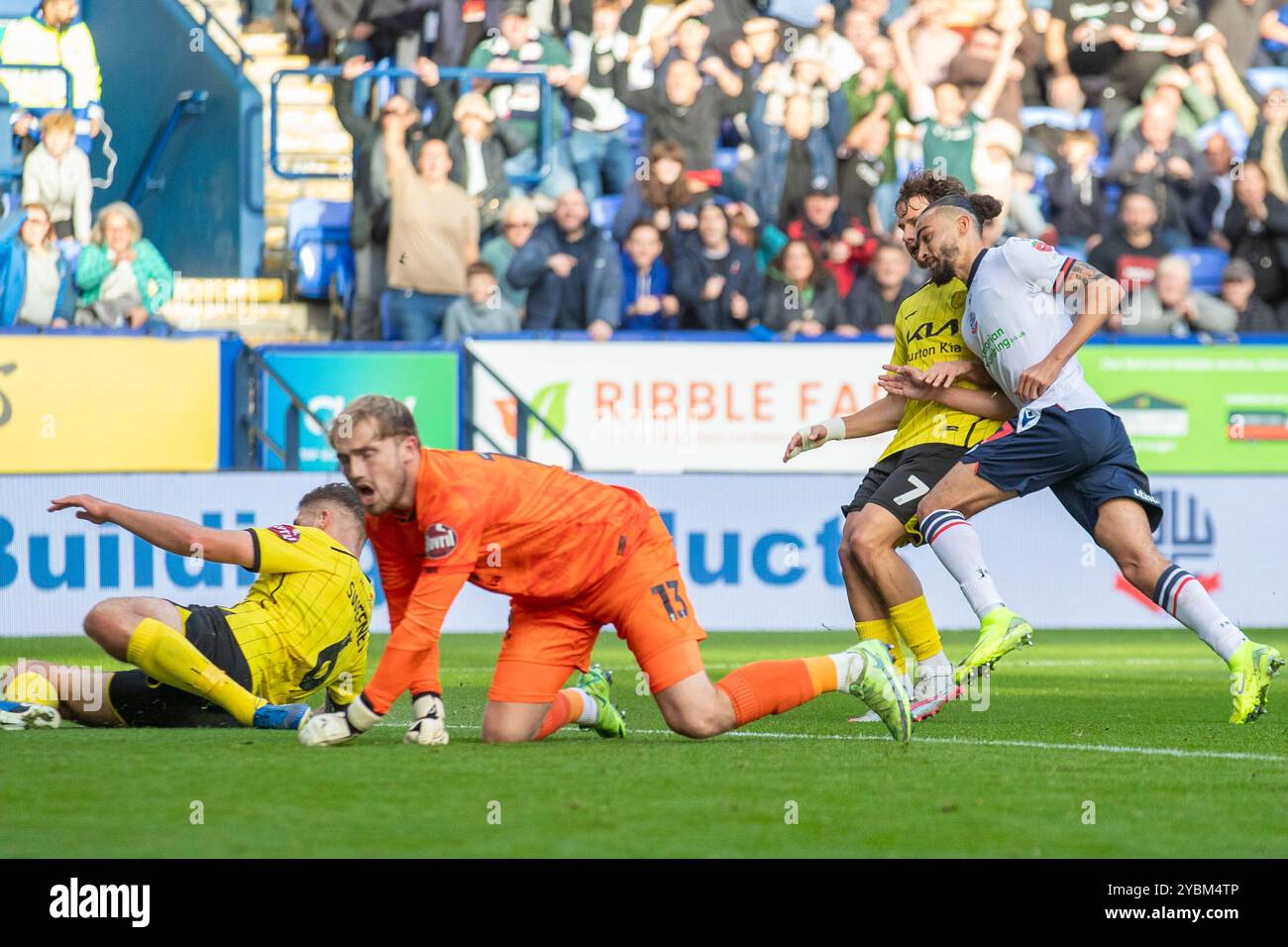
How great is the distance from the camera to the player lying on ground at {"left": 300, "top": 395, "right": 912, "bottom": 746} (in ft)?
21.4

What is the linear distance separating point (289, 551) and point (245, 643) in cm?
39

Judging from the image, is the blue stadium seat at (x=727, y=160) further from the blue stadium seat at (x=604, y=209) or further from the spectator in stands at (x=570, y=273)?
the spectator in stands at (x=570, y=273)

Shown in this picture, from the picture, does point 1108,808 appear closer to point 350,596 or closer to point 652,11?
point 350,596

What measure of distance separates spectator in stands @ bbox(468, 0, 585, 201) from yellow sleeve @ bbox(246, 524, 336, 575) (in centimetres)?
1048

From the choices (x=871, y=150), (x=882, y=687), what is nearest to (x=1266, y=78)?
(x=871, y=150)

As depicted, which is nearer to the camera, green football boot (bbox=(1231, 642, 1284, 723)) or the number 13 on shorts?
the number 13 on shorts

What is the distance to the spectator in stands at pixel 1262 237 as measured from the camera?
18281mm

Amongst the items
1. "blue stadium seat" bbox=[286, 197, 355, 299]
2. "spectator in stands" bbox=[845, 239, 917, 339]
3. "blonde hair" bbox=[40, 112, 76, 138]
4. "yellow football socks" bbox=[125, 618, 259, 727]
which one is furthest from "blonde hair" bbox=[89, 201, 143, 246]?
"yellow football socks" bbox=[125, 618, 259, 727]

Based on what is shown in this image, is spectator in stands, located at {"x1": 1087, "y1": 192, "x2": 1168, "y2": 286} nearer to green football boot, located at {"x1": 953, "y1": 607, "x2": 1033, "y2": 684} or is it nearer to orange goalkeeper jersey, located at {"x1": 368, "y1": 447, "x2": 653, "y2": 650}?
green football boot, located at {"x1": 953, "y1": 607, "x2": 1033, "y2": 684}

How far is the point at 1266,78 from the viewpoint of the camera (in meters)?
21.3

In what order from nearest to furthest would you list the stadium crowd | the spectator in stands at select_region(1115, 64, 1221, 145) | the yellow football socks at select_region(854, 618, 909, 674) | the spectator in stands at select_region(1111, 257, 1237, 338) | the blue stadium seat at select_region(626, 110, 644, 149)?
the yellow football socks at select_region(854, 618, 909, 674) < the stadium crowd < the spectator in stands at select_region(1111, 257, 1237, 338) < the blue stadium seat at select_region(626, 110, 644, 149) < the spectator in stands at select_region(1115, 64, 1221, 145)

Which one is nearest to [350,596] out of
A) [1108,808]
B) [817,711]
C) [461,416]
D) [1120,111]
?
[817,711]

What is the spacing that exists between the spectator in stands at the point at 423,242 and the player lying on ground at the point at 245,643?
866 centimetres
